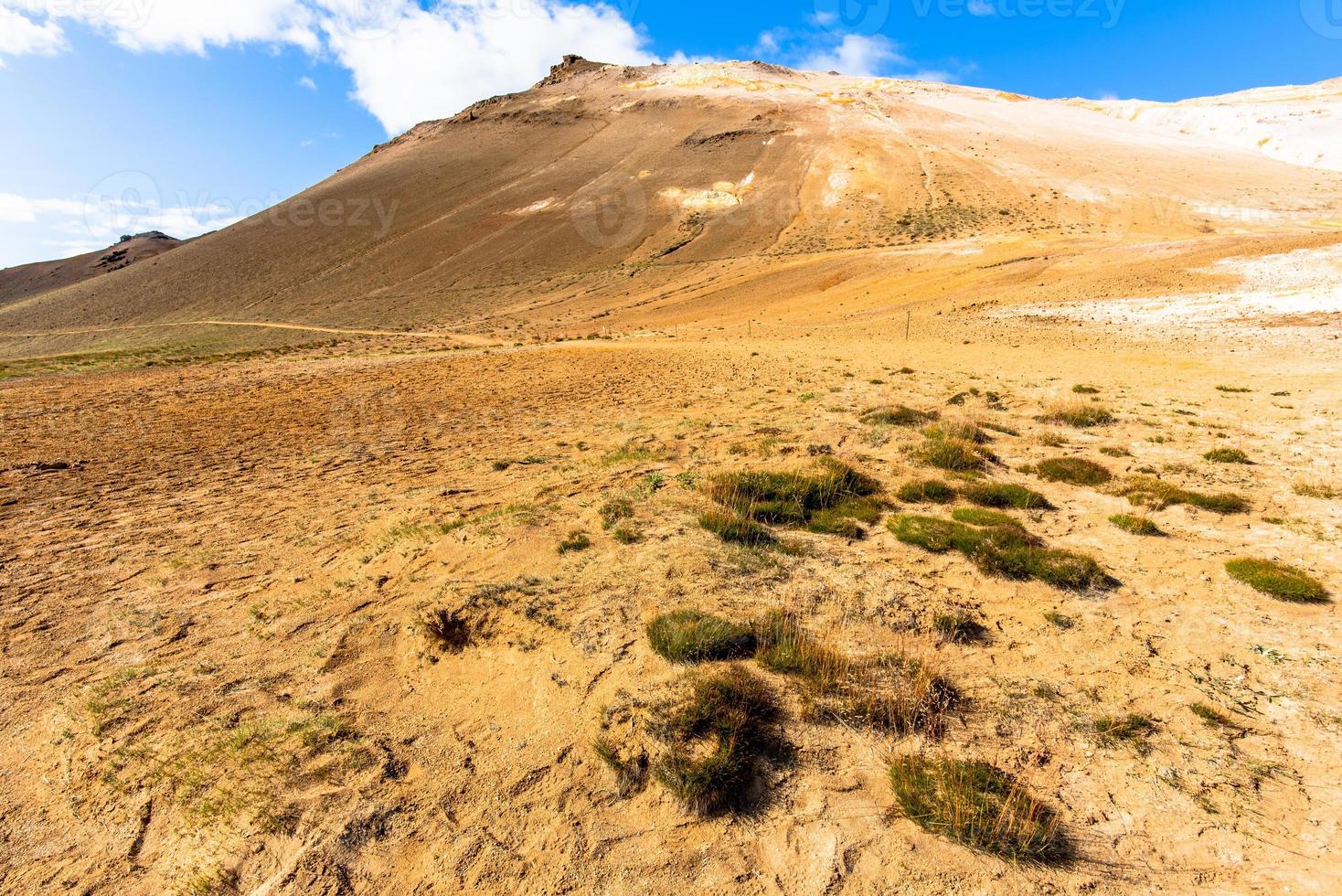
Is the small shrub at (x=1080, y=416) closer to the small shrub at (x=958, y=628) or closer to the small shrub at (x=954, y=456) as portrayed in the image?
the small shrub at (x=954, y=456)

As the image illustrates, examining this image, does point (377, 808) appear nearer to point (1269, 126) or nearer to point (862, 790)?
point (862, 790)

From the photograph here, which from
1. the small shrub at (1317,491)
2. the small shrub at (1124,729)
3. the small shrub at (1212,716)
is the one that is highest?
the small shrub at (1124,729)

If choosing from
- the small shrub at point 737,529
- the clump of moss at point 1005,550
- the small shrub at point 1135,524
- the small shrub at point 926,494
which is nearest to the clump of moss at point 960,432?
the small shrub at point 926,494

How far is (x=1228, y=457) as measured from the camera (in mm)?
8938

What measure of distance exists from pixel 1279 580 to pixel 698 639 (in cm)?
561

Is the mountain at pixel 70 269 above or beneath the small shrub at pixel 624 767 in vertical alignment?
above

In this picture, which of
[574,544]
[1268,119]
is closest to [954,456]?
[574,544]

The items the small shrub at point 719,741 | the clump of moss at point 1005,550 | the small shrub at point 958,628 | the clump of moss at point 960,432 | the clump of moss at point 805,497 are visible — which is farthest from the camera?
the clump of moss at point 960,432

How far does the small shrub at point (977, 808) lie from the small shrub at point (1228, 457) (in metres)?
8.26

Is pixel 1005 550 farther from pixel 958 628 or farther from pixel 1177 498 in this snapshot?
pixel 1177 498

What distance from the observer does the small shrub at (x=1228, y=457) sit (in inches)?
351

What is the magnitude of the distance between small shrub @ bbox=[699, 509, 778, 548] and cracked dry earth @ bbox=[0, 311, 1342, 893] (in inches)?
8.5

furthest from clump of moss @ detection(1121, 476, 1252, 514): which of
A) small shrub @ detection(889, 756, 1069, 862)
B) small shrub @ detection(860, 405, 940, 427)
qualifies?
small shrub @ detection(889, 756, 1069, 862)

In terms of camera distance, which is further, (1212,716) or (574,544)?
(574,544)
